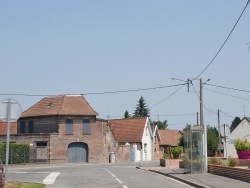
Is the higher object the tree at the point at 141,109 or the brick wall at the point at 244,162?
the tree at the point at 141,109

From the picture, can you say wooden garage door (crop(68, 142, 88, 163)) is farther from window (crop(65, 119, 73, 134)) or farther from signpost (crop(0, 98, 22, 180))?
signpost (crop(0, 98, 22, 180))

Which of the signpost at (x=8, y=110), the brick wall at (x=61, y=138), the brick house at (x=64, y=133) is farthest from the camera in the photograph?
the brick house at (x=64, y=133)

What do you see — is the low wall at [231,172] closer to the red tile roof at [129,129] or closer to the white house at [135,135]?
the white house at [135,135]

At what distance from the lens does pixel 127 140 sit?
240 ft

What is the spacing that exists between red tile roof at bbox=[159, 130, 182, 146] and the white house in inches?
407

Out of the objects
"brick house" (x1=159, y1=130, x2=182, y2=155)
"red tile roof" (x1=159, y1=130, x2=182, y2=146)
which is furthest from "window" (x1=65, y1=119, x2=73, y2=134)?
"red tile roof" (x1=159, y1=130, x2=182, y2=146)

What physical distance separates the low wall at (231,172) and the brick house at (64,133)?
105 ft

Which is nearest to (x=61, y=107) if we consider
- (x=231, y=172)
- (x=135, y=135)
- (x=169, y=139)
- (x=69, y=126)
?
(x=69, y=126)

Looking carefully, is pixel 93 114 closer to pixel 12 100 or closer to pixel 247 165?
pixel 247 165

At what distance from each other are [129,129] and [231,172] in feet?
171

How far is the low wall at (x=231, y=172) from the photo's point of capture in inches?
820

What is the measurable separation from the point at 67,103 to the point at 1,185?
149 ft

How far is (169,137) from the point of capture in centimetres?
8956

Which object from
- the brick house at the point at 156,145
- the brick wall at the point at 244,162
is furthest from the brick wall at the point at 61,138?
the brick wall at the point at 244,162
